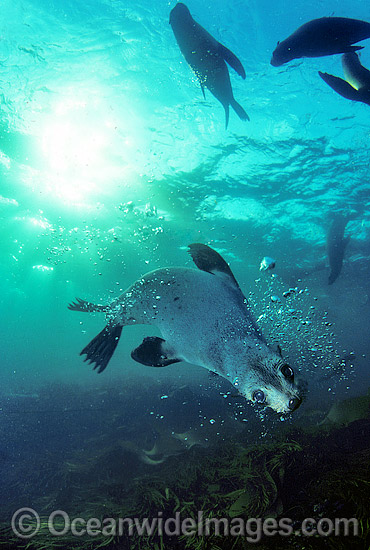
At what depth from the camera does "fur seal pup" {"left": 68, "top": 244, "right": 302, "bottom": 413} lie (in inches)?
48.4

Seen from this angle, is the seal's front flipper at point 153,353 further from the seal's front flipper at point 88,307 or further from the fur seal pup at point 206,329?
the seal's front flipper at point 88,307

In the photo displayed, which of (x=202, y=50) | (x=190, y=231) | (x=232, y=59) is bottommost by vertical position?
(x=232, y=59)

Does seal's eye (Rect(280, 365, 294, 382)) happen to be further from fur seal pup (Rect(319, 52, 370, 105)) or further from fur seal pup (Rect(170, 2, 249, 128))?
fur seal pup (Rect(170, 2, 249, 128))

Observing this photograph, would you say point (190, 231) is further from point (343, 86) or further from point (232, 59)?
point (343, 86)

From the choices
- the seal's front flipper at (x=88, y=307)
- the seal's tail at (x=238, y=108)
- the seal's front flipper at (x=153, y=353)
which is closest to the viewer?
the seal's front flipper at (x=153, y=353)

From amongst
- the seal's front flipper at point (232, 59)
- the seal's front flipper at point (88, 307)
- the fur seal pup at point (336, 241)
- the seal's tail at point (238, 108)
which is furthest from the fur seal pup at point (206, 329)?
Answer: the fur seal pup at point (336, 241)

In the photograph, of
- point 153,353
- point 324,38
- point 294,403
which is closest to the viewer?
point 294,403

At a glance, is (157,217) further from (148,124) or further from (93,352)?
(93,352)

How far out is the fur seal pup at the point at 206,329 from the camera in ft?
4.03

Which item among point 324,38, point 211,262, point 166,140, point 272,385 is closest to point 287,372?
point 272,385

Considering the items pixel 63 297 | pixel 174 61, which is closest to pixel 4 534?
pixel 174 61

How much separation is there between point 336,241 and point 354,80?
16680 mm

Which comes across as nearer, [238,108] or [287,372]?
[287,372]

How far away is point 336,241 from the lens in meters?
16.5
